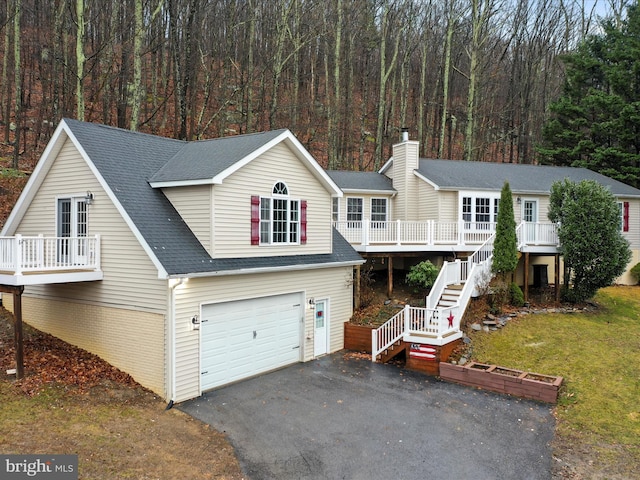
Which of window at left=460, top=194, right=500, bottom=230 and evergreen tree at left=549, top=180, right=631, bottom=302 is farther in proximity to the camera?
window at left=460, top=194, right=500, bottom=230

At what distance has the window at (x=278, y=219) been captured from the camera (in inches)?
523

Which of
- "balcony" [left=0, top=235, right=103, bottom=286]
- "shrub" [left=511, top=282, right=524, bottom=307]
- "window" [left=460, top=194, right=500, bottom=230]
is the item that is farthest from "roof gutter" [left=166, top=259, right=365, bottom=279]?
"window" [left=460, top=194, right=500, bottom=230]

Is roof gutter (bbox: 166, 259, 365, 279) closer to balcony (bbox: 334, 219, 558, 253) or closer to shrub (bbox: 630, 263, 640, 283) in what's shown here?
balcony (bbox: 334, 219, 558, 253)

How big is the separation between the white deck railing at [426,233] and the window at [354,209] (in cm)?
225

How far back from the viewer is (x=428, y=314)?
46.7 feet

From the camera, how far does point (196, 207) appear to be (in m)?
12.5

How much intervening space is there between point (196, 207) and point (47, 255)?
12.1ft

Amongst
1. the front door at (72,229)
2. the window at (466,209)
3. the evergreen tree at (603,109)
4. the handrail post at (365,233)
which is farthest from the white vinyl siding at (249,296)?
the evergreen tree at (603,109)

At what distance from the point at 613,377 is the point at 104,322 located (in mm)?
13371

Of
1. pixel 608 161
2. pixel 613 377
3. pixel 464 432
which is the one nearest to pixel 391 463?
pixel 464 432

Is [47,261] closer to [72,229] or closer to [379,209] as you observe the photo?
[72,229]

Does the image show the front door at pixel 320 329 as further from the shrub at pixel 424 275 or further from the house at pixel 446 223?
the shrub at pixel 424 275

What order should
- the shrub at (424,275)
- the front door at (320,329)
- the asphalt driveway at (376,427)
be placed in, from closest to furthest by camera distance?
the asphalt driveway at (376,427) → the front door at (320,329) → the shrub at (424,275)

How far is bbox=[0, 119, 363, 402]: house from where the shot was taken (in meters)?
11.2
